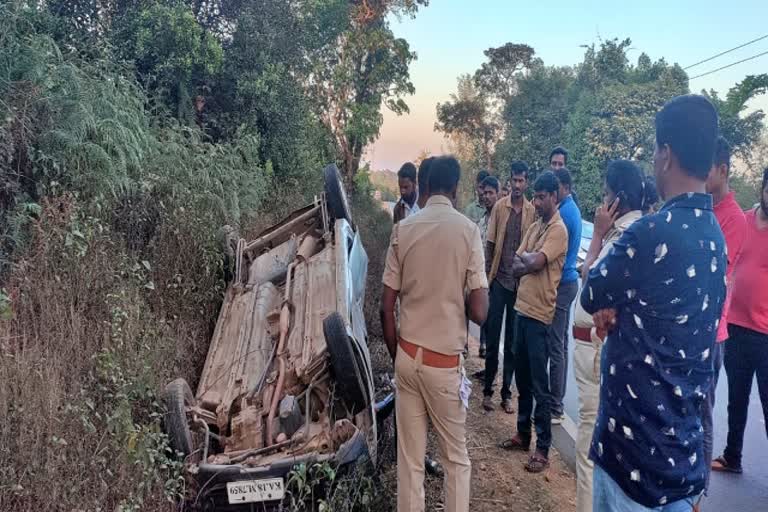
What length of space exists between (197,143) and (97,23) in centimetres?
251

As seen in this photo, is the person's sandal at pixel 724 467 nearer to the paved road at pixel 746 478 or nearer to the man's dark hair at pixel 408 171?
the paved road at pixel 746 478

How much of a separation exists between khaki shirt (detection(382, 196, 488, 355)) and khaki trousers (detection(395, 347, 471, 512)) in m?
0.15

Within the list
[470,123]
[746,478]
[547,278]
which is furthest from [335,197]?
[470,123]

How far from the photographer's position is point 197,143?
23.2 ft

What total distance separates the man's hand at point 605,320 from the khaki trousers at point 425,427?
117 centimetres

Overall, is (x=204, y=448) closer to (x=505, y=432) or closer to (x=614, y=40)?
(x=505, y=432)

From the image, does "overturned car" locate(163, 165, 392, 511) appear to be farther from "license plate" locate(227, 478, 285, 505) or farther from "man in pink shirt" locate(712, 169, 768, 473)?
"man in pink shirt" locate(712, 169, 768, 473)

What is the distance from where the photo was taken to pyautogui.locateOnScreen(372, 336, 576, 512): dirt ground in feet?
11.4

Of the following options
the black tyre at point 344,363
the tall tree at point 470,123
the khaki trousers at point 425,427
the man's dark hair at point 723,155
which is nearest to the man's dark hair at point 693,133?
the khaki trousers at point 425,427

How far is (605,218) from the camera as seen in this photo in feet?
9.64

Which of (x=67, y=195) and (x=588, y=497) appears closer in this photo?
(x=588, y=497)

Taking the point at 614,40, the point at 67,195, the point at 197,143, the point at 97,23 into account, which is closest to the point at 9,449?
the point at 67,195

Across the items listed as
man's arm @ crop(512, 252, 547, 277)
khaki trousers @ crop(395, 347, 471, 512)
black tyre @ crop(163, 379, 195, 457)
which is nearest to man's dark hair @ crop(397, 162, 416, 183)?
man's arm @ crop(512, 252, 547, 277)

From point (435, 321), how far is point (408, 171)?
3.33 m
